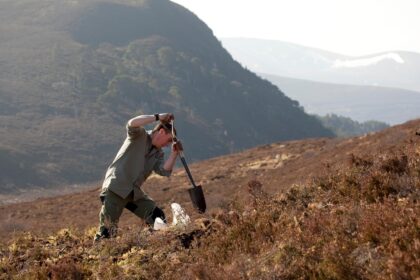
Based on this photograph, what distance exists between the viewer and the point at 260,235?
542cm

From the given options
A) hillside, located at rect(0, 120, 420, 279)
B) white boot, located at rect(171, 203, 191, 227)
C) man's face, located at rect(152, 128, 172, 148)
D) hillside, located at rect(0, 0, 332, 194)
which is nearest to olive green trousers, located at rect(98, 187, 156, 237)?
hillside, located at rect(0, 120, 420, 279)

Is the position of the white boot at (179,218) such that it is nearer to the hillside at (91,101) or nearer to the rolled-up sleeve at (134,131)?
the rolled-up sleeve at (134,131)

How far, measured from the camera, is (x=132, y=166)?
6.94 m

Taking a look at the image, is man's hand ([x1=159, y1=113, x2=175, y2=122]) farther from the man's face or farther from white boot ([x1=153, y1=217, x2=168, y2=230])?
white boot ([x1=153, y1=217, x2=168, y2=230])

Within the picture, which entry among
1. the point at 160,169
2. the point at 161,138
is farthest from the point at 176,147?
the point at 160,169

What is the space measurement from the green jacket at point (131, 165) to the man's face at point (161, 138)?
10 centimetres

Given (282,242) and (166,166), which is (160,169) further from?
(282,242)

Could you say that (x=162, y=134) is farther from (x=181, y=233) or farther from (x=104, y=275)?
(x=104, y=275)

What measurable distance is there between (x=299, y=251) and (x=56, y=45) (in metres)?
174

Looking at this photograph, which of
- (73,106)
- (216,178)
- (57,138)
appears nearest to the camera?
(216,178)

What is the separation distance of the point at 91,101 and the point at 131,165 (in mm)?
144665

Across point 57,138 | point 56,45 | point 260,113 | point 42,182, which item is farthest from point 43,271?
point 260,113

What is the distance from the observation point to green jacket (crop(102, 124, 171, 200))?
686cm

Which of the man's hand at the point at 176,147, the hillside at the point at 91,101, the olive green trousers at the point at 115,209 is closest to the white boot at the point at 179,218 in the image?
the olive green trousers at the point at 115,209
